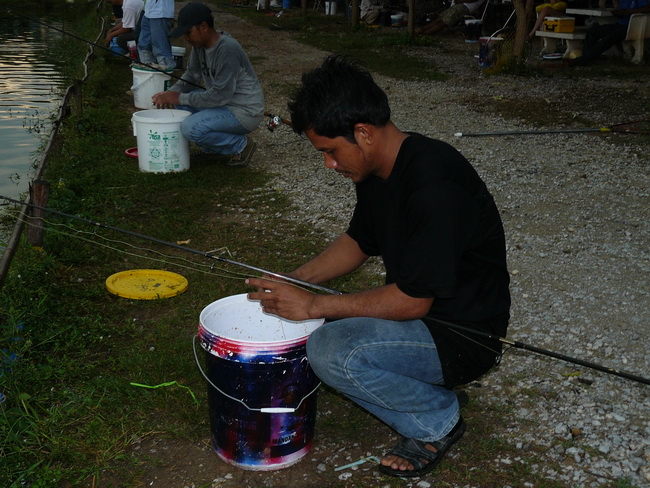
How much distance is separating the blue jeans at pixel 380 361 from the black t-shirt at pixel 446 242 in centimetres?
7

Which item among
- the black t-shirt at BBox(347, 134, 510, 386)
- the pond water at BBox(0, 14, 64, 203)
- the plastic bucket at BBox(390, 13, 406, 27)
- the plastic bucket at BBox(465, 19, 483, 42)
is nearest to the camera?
the black t-shirt at BBox(347, 134, 510, 386)

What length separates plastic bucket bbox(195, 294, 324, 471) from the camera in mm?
2549

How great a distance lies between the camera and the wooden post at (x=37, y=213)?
15.0 ft

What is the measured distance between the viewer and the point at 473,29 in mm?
15438

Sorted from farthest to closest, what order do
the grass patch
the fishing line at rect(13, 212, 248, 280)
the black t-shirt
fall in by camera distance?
the grass patch → the fishing line at rect(13, 212, 248, 280) → the black t-shirt

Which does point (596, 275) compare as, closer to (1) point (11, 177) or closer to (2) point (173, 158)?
(2) point (173, 158)

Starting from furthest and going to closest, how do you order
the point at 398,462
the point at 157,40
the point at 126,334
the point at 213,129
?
the point at 157,40 < the point at 213,129 < the point at 126,334 < the point at 398,462

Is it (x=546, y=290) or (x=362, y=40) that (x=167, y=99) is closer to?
(x=546, y=290)

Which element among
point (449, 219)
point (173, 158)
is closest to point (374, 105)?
point (449, 219)

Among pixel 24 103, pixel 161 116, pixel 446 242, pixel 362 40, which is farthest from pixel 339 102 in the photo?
pixel 362 40

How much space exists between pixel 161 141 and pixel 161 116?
0.26 m

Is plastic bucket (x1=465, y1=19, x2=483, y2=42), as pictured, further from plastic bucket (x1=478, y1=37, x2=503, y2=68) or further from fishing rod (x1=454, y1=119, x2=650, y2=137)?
fishing rod (x1=454, y1=119, x2=650, y2=137)

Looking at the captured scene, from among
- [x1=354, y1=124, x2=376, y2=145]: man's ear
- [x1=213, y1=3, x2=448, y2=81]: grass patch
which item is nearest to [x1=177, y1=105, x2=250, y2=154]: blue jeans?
[x1=354, y1=124, x2=376, y2=145]: man's ear

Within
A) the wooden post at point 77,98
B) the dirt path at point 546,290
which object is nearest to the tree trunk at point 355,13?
the dirt path at point 546,290
